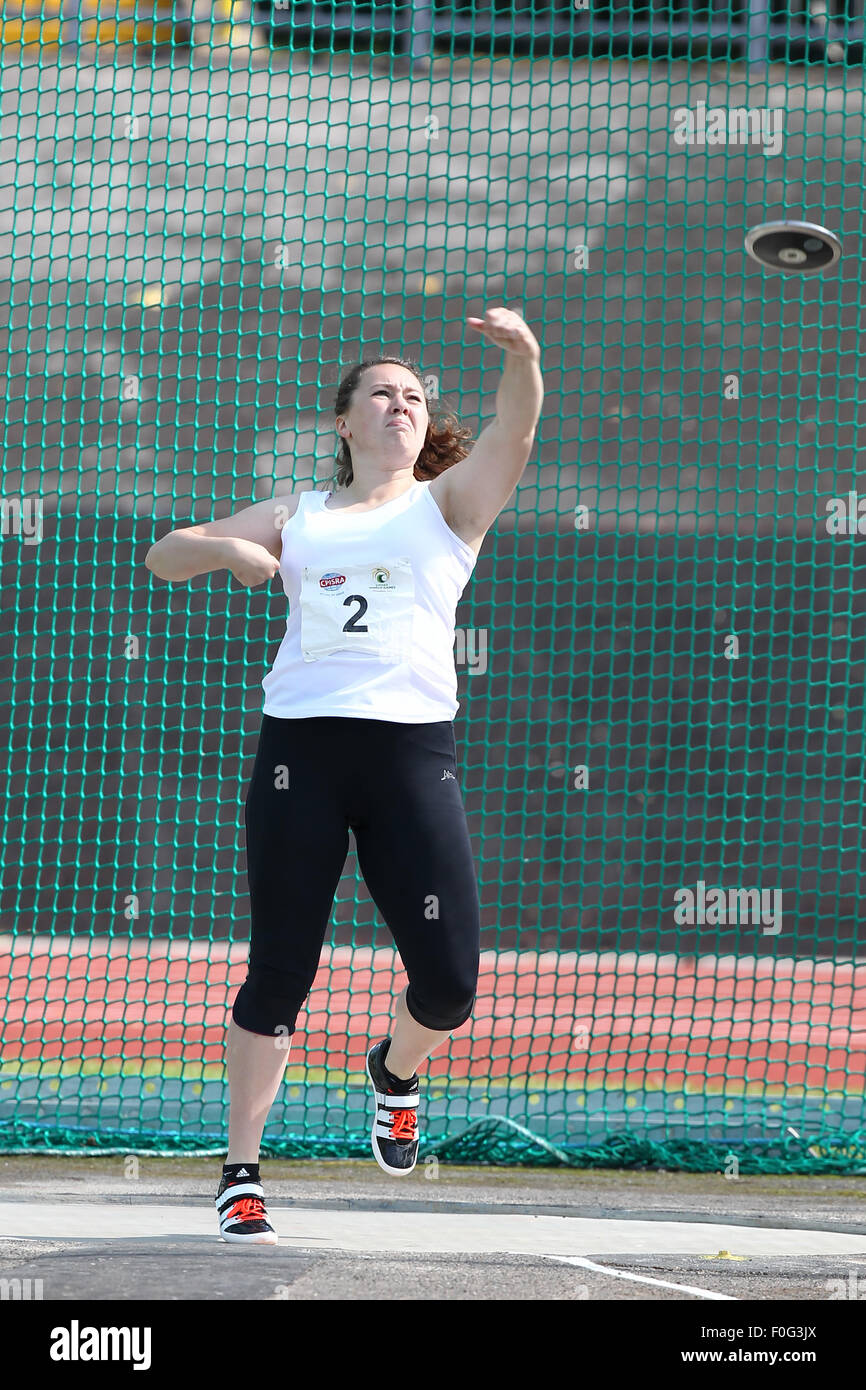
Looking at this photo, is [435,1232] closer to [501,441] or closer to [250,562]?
[250,562]

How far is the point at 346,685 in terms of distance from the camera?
9.03ft

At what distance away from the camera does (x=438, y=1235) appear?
10.7 feet

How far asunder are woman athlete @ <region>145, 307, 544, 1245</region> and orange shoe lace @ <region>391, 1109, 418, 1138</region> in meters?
0.22

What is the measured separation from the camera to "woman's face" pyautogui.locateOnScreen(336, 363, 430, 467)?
2938mm

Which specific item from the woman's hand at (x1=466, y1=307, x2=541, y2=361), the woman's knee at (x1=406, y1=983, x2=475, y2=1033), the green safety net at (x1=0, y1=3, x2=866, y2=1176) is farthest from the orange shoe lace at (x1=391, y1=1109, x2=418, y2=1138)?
the green safety net at (x1=0, y1=3, x2=866, y2=1176)

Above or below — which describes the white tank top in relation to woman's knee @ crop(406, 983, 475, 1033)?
above

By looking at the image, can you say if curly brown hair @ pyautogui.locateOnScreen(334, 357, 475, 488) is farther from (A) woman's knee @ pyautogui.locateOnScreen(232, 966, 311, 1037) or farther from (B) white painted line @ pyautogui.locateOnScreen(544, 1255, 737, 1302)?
(B) white painted line @ pyautogui.locateOnScreen(544, 1255, 737, 1302)

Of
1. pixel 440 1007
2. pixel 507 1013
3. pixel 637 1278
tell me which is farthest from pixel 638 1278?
pixel 507 1013

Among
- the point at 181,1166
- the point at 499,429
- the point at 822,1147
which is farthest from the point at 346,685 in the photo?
the point at 822,1147

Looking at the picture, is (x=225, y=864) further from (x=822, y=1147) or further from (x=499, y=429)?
(x=499, y=429)

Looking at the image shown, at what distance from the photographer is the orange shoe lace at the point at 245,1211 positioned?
9.07ft

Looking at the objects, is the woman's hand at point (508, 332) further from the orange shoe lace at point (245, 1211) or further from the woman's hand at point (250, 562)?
the orange shoe lace at point (245, 1211)

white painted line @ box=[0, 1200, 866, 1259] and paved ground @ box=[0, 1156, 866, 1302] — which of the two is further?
white painted line @ box=[0, 1200, 866, 1259]

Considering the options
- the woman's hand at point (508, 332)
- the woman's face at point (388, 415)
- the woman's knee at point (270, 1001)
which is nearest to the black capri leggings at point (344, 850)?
the woman's knee at point (270, 1001)
